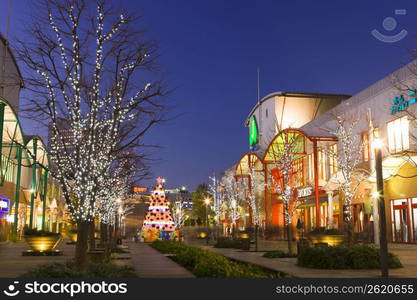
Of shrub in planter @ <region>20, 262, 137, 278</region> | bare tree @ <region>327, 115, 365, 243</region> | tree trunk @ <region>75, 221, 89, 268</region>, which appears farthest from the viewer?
bare tree @ <region>327, 115, 365, 243</region>

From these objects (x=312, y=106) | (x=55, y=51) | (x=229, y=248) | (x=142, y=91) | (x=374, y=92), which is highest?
(x=312, y=106)

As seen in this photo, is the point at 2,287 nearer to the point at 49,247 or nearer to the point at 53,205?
the point at 49,247

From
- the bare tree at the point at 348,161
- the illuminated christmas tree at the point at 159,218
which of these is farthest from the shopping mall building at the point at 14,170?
the bare tree at the point at 348,161

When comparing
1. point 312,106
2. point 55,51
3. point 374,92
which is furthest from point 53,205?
point 55,51

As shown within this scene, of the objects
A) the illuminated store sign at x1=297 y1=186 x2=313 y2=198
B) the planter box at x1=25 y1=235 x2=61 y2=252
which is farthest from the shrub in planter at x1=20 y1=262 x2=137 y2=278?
the illuminated store sign at x1=297 y1=186 x2=313 y2=198

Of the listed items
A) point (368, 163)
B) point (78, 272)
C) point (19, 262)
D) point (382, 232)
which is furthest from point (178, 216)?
point (78, 272)

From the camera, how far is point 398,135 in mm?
31984

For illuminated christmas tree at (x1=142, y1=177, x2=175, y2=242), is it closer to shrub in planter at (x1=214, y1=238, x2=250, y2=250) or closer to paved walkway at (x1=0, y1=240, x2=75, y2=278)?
shrub in planter at (x1=214, y1=238, x2=250, y2=250)

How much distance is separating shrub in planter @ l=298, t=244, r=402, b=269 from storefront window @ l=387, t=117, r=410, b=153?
1612 cm

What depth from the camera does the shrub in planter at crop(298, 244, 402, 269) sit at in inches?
628

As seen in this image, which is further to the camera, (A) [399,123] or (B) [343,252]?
(A) [399,123]

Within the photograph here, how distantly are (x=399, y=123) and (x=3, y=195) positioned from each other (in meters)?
34.9

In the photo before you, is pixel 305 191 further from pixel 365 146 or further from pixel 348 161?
pixel 348 161

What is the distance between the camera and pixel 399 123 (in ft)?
105
